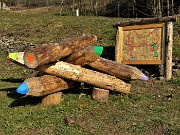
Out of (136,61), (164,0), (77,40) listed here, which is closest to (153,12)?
(164,0)

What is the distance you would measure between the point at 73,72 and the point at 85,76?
0.98 feet

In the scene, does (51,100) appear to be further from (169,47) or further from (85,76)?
(169,47)

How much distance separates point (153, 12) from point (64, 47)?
17061 millimetres

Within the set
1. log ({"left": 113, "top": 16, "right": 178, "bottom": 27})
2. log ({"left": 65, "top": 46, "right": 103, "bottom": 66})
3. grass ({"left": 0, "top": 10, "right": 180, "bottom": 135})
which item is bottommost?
grass ({"left": 0, "top": 10, "right": 180, "bottom": 135})

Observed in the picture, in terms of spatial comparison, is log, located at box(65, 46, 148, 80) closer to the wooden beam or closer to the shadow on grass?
the shadow on grass

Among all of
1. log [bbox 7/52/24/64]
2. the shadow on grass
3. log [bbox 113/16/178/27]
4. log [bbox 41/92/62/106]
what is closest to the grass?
the shadow on grass

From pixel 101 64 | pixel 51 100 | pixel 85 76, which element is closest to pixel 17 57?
pixel 51 100

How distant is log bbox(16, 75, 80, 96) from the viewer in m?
7.30

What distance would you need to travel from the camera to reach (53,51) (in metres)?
7.32

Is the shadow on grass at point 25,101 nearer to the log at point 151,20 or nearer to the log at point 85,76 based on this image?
the log at point 85,76

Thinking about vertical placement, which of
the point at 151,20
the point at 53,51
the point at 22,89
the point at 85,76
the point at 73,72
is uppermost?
the point at 151,20

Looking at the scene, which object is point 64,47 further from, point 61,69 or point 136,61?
point 136,61

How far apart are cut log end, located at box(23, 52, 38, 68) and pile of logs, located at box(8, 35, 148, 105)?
57 mm

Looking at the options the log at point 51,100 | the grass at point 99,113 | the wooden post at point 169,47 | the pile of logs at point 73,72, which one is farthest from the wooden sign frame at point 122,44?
the log at point 51,100
